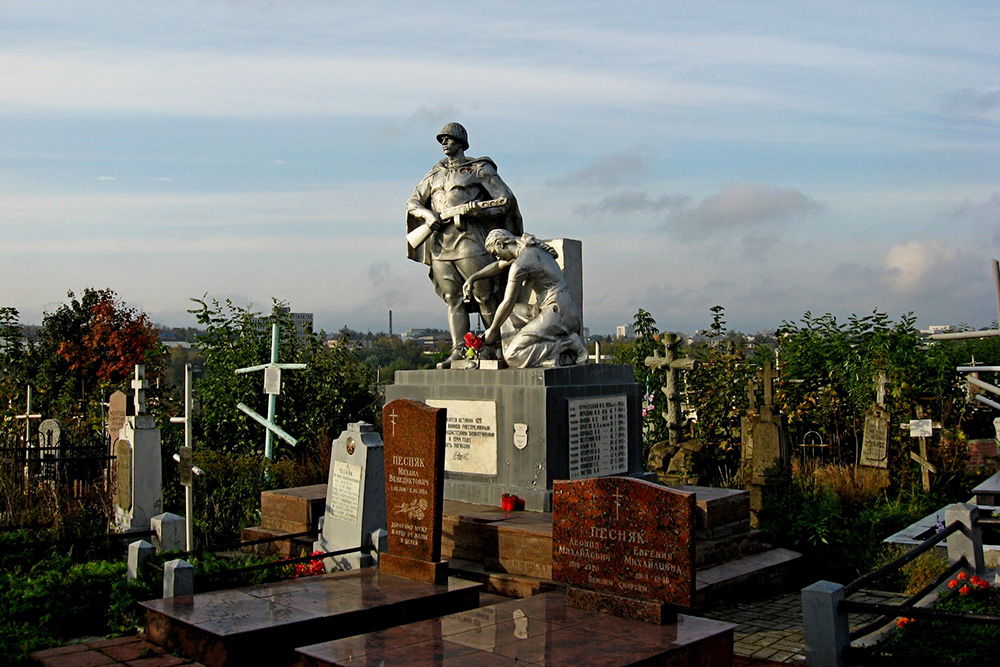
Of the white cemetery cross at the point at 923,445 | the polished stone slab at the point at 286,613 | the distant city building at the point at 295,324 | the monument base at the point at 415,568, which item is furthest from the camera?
the distant city building at the point at 295,324

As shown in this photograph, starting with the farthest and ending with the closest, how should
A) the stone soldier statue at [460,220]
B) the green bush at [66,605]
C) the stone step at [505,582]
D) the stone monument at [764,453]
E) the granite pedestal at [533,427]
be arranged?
the stone soldier statue at [460,220], the stone monument at [764,453], the granite pedestal at [533,427], the stone step at [505,582], the green bush at [66,605]

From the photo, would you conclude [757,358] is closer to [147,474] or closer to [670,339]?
[670,339]

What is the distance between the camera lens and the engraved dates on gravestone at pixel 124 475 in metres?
10.0

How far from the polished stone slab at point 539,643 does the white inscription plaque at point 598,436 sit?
3632 millimetres

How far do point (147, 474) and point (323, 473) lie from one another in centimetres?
259

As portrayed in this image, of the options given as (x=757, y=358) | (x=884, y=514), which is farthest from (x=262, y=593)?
(x=757, y=358)

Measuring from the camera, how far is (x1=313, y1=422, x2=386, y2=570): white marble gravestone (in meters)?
8.09

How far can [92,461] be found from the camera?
11.8 m

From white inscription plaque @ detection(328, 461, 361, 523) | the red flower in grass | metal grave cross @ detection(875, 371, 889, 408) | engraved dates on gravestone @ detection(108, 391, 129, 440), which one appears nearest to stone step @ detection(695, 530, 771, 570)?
white inscription plaque @ detection(328, 461, 361, 523)

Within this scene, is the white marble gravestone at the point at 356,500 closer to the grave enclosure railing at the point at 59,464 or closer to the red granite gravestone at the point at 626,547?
the red granite gravestone at the point at 626,547

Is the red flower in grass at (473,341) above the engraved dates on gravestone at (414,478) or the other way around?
above

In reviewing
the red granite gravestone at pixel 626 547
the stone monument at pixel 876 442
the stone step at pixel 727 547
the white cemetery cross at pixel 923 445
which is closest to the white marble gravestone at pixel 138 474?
the red granite gravestone at pixel 626 547

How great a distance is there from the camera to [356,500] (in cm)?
826

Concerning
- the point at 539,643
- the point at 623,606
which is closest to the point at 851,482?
the point at 623,606
